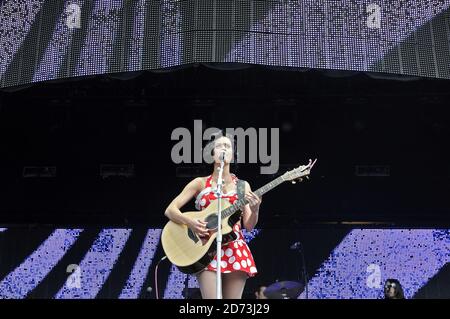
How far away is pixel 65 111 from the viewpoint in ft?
30.4

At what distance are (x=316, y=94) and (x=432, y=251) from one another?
2980mm

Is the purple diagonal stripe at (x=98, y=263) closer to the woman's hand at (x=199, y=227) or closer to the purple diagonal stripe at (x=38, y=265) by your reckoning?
the purple diagonal stripe at (x=38, y=265)

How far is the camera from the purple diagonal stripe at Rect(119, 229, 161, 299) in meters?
9.48

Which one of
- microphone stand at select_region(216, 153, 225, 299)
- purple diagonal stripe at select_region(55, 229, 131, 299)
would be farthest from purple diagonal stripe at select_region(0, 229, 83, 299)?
microphone stand at select_region(216, 153, 225, 299)

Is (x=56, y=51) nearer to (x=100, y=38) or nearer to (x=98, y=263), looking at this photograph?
(x=100, y=38)

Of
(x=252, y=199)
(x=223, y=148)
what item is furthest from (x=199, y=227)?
(x=223, y=148)

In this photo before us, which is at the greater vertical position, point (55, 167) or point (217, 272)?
point (55, 167)

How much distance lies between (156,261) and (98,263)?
2.96 ft

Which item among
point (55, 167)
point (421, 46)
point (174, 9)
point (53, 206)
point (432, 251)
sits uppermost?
point (174, 9)

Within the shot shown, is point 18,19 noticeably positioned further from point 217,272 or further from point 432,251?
point 432,251

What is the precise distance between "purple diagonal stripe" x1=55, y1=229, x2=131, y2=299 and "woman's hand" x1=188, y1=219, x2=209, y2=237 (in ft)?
19.2

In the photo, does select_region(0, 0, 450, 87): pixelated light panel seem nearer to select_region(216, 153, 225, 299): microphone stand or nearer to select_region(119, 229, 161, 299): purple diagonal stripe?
select_region(216, 153, 225, 299): microphone stand

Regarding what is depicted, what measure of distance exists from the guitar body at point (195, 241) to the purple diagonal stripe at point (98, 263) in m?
5.67
